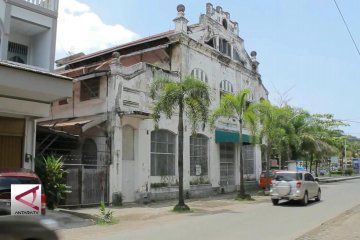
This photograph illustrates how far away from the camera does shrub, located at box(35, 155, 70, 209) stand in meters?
17.0

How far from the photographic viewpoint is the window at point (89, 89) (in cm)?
2316

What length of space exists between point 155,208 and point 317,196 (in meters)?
9.27

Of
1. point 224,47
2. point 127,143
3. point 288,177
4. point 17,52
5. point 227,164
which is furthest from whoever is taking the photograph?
point 224,47

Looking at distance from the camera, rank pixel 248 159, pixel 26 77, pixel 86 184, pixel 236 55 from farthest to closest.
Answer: pixel 248 159 < pixel 236 55 < pixel 86 184 < pixel 26 77

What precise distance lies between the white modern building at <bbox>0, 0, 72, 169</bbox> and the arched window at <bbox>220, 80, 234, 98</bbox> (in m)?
16.1

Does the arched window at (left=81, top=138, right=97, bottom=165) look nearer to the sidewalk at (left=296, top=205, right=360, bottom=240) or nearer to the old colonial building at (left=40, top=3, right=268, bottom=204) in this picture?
the old colonial building at (left=40, top=3, right=268, bottom=204)

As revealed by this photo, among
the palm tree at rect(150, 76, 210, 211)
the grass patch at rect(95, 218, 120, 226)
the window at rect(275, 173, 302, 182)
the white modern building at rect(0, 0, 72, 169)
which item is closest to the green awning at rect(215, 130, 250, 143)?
the window at rect(275, 173, 302, 182)

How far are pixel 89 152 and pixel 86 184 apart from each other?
341cm

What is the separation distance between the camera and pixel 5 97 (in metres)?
16.3

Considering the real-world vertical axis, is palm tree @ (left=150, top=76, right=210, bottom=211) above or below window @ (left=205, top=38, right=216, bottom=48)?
below

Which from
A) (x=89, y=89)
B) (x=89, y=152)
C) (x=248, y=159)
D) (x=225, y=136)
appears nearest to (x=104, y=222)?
(x=89, y=152)

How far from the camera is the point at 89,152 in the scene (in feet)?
76.3

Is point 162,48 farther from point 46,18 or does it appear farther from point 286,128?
point 286,128

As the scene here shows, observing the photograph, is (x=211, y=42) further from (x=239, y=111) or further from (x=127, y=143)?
(x=127, y=143)
